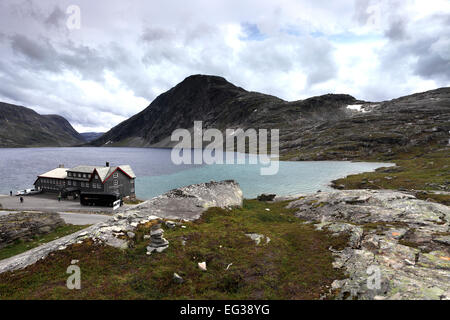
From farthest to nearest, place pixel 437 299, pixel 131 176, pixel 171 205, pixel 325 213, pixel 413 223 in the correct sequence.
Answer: pixel 131 176
pixel 325 213
pixel 171 205
pixel 413 223
pixel 437 299

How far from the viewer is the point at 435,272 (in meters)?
12.2

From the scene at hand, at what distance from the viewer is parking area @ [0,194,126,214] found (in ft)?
178

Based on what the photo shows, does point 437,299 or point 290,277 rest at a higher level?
point 437,299

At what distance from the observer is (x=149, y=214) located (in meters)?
23.5

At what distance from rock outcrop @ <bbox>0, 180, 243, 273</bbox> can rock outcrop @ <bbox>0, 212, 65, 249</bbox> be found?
26.1ft

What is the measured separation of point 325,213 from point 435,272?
1950cm

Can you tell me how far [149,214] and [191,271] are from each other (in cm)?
1161

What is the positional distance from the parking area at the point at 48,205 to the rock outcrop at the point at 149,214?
2896 centimetres

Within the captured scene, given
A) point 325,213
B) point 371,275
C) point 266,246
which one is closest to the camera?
point 371,275

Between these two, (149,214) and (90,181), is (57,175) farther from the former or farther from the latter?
(149,214)

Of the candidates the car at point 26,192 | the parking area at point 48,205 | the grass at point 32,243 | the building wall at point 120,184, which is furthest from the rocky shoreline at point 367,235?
the car at point 26,192

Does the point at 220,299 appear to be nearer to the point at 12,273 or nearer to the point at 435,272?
the point at 435,272

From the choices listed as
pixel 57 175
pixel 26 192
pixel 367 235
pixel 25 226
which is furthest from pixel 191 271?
pixel 26 192
